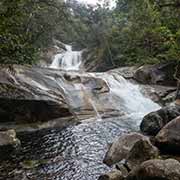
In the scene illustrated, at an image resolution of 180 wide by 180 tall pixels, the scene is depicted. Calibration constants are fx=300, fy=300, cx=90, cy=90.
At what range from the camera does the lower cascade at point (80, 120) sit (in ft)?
30.3

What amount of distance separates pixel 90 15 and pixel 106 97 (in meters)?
23.1

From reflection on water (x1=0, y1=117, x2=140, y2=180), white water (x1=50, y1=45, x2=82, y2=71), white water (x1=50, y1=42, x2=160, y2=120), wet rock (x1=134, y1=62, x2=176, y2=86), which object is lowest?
reflection on water (x1=0, y1=117, x2=140, y2=180)

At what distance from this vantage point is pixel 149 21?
2759 centimetres

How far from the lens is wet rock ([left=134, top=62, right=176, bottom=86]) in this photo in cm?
2300

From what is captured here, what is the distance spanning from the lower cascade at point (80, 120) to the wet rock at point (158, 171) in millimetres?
1789

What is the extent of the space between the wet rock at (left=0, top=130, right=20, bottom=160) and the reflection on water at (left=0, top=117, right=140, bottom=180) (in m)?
0.34

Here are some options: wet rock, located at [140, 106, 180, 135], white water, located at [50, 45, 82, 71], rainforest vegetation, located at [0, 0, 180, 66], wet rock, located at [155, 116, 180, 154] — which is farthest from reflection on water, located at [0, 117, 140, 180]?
white water, located at [50, 45, 82, 71]

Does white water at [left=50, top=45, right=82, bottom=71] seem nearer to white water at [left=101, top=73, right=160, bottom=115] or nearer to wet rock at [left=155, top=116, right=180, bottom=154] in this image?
white water at [left=101, top=73, right=160, bottom=115]

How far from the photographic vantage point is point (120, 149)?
954cm

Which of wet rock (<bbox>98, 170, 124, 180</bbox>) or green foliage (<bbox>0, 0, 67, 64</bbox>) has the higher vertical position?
green foliage (<bbox>0, 0, 67, 64</bbox>)

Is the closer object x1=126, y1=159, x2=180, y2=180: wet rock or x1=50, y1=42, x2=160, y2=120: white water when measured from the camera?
x1=126, y1=159, x2=180, y2=180: wet rock

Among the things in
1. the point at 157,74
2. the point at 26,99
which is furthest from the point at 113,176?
the point at 157,74

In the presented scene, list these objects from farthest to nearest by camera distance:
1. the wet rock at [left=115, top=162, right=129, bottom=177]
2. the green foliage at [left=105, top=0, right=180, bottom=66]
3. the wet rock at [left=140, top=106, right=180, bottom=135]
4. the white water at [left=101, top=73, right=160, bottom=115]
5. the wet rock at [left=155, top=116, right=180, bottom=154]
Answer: the green foliage at [left=105, top=0, right=180, bottom=66]
the white water at [left=101, top=73, right=160, bottom=115]
the wet rock at [left=140, top=106, right=180, bottom=135]
the wet rock at [left=155, top=116, right=180, bottom=154]
the wet rock at [left=115, top=162, right=129, bottom=177]

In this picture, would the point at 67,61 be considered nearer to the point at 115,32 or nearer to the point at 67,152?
Answer: the point at 115,32
